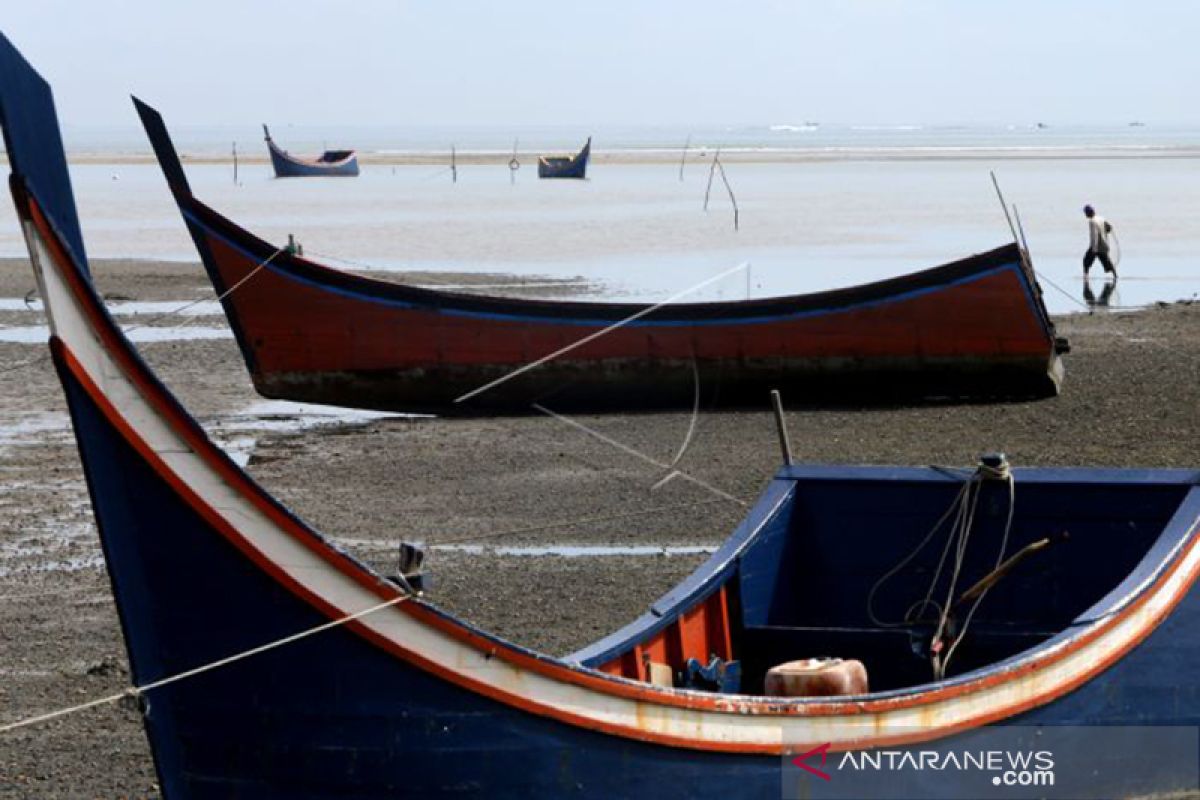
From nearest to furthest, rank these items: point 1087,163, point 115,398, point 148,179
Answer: point 115,398, point 148,179, point 1087,163

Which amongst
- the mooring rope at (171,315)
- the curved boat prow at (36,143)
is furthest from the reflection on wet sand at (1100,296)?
the curved boat prow at (36,143)

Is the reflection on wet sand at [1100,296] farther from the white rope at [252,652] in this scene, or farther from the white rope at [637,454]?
the white rope at [252,652]

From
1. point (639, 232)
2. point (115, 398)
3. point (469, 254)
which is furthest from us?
point (639, 232)

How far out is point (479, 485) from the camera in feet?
45.4

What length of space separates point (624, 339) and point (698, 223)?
30807mm

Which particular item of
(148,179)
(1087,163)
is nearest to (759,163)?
(1087,163)

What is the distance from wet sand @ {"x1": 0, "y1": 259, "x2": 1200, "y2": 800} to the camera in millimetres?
9180

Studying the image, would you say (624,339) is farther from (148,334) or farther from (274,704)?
(274,704)

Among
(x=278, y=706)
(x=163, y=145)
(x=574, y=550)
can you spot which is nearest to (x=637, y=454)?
(x=574, y=550)

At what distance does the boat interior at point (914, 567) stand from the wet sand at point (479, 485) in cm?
163

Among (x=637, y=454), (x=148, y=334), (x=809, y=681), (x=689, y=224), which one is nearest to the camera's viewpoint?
(x=809, y=681)

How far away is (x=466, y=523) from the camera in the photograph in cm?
1256

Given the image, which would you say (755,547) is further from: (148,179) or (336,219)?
(148,179)

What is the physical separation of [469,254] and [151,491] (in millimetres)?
32451
